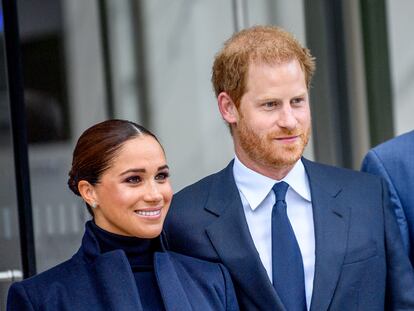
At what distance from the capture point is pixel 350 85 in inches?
235

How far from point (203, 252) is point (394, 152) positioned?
68 centimetres

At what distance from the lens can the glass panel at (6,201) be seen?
182 inches

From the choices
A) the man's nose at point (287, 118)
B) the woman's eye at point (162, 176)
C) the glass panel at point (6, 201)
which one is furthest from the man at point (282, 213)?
the glass panel at point (6, 201)

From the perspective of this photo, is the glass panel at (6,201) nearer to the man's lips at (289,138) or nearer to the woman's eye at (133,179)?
the woman's eye at (133,179)

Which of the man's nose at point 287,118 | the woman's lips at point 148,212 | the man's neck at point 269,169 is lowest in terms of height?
the woman's lips at point 148,212

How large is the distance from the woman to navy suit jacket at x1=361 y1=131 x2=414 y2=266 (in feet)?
1.96

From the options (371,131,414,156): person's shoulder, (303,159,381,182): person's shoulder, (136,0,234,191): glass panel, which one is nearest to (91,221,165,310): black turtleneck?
(303,159,381,182): person's shoulder

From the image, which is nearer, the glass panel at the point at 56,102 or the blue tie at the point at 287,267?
the blue tie at the point at 287,267

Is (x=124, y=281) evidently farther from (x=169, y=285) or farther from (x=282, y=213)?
(x=282, y=213)

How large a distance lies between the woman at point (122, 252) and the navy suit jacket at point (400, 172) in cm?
60

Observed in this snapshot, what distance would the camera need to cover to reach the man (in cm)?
333

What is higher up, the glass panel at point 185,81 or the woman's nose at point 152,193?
the glass panel at point 185,81

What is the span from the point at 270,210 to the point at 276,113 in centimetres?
29

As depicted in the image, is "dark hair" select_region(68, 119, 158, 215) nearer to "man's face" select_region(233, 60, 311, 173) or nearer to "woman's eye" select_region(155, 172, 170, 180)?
"woman's eye" select_region(155, 172, 170, 180)
